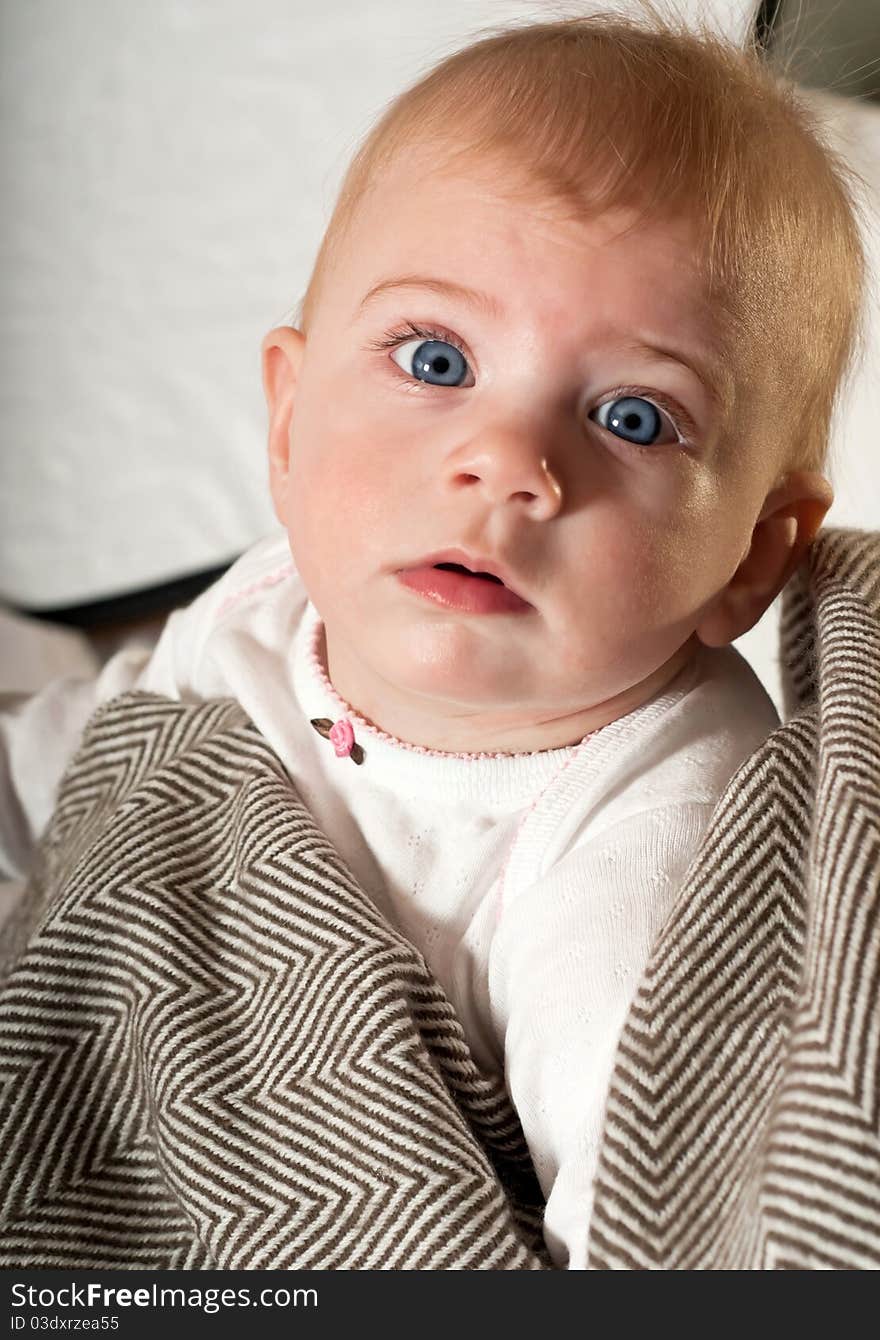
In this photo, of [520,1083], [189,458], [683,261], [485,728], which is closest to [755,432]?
[683,261]

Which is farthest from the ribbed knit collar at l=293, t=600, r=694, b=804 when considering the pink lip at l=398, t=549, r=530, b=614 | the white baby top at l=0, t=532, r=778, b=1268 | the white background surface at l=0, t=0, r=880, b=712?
the white background surface at l=0, t=0, r=880, b=712

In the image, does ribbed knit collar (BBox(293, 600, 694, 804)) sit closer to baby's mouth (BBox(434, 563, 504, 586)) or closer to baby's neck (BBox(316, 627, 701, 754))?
baby's neck (BBox(316, 627, 701, 754))

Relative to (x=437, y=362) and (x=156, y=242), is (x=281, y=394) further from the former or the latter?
(x=156, y=242)

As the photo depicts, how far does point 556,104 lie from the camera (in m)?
0.68

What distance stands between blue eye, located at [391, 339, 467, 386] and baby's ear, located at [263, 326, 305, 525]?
132 millimetres

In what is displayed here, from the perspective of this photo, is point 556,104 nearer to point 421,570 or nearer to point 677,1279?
point 421,570

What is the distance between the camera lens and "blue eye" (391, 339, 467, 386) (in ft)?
2.21

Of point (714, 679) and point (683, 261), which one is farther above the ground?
point (683, 261)

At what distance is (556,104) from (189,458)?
64 cm

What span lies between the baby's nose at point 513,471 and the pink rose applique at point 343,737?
7.4 inches

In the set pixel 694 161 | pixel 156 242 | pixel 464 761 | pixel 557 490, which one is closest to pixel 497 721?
pixel 464 761

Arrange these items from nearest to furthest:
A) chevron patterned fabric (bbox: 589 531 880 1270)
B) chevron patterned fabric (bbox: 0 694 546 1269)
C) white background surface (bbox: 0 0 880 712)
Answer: chevron patterned fabric (bbox: 589 531 880 1270)
chevron patterned fabric (bbox: 0 694 546 1269)
white background surface (bbox: 0 0 880 712)

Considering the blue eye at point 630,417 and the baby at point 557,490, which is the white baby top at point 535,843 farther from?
the blue eye at point 630,417

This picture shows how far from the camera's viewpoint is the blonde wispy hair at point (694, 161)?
0.66m
